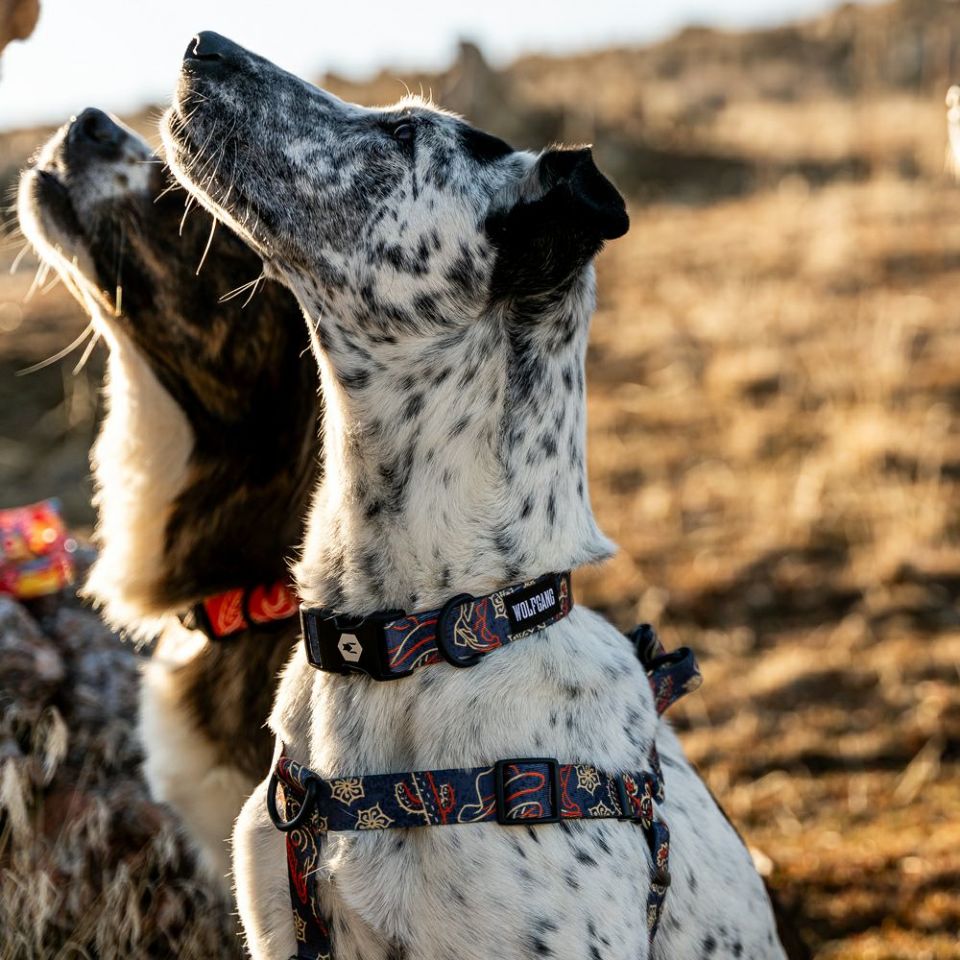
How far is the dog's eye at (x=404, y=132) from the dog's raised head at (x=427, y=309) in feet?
0.08

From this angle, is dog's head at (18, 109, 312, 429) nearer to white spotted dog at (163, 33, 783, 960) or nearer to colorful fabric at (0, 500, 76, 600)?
white spotted dog at (163, 33, 783, 960)

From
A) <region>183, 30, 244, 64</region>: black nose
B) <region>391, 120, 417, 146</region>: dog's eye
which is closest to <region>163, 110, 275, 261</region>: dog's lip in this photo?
<region>183, 30, 244, 64</region>: black nose

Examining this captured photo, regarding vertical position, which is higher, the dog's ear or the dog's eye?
the dog's eye

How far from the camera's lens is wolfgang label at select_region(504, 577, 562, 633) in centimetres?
237

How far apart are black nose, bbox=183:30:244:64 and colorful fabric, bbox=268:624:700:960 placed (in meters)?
1.49

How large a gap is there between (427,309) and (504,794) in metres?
0.96

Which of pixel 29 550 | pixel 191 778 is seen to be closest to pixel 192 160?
pixel 191 778

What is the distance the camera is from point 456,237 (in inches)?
98.4

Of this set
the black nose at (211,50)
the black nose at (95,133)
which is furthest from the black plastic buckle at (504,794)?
the black nose at (95,133)

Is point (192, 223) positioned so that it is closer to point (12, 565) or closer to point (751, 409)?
point (12, 565)

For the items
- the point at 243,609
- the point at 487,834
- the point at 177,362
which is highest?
the point at 177,362

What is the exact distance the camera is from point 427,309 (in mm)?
2467

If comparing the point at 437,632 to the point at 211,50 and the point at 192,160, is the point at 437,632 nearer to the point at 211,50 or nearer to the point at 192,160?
the point at 192,160

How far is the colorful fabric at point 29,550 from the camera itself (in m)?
3.97
